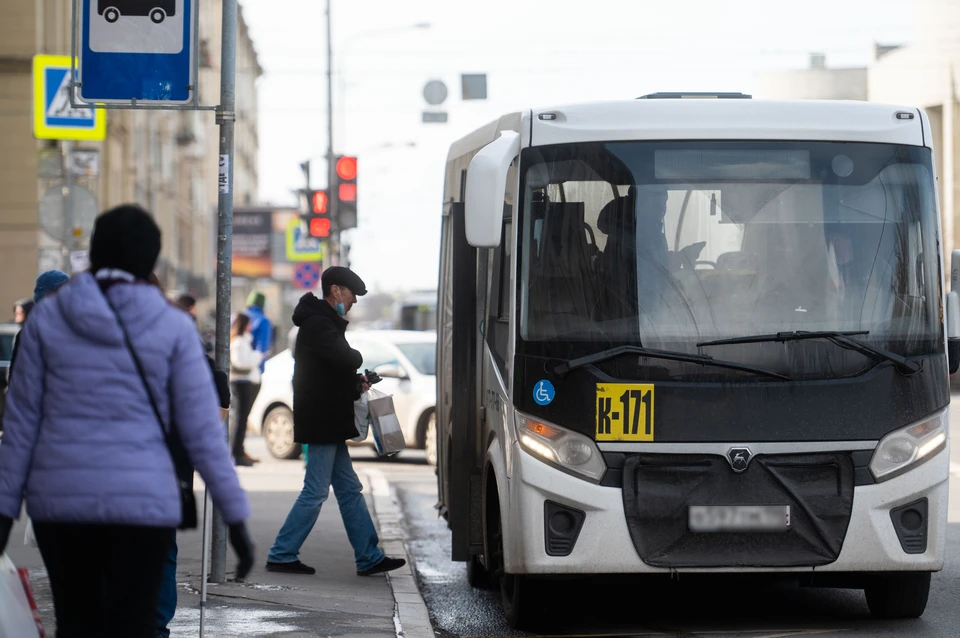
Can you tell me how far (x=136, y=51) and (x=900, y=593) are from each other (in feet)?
15.6

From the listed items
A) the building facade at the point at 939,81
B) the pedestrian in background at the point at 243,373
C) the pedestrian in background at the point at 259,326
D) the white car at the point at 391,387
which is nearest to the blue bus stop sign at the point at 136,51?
the pedestrian in background at the point at 243,373

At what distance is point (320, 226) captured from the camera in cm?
2370

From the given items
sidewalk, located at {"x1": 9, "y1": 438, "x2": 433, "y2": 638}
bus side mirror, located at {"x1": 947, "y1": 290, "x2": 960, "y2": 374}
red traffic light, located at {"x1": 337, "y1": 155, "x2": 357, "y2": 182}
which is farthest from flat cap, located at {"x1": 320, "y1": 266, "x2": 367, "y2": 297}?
red traffic light, located at {"x1": 337, "y1": 155, "x2": 357, "y2": 182}

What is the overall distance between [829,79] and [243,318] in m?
54.6

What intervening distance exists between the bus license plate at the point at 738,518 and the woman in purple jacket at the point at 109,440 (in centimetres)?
339

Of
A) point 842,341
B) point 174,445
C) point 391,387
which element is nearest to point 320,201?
point 391,387

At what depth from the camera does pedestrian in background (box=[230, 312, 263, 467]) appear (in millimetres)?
17438

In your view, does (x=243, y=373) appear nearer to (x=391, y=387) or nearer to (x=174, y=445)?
(x=391, y=387)

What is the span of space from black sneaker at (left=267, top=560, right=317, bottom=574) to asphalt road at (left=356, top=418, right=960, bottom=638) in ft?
2.40

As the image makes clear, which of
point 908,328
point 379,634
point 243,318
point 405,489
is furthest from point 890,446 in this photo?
point 243,318

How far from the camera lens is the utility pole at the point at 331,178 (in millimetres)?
23375

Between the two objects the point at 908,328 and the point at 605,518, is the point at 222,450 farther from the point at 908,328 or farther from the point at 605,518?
the point at 908,328

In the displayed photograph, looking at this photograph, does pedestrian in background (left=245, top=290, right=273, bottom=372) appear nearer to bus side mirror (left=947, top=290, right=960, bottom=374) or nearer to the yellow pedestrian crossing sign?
the yellow pedestrian crossing sign

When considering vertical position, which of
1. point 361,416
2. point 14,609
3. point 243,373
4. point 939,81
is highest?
point 939,81
